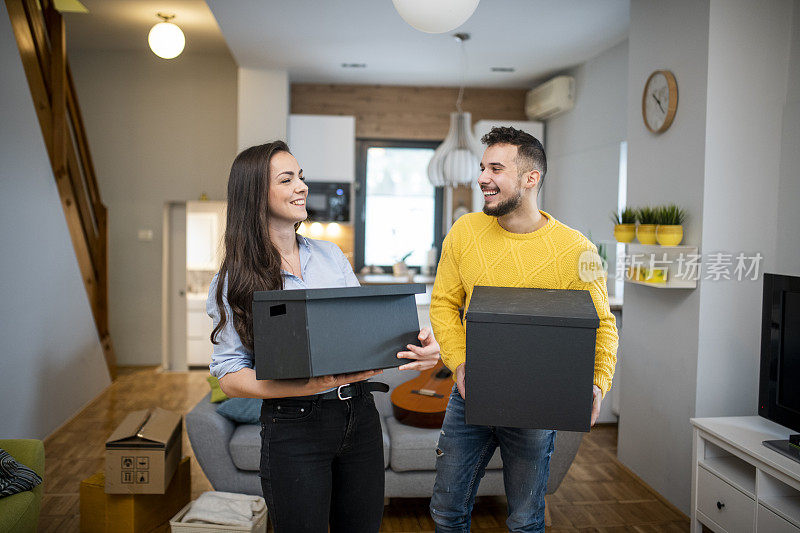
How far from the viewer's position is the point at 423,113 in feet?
20.3

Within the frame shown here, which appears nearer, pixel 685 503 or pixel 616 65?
pixel 685 503

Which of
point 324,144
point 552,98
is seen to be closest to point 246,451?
point 324,144

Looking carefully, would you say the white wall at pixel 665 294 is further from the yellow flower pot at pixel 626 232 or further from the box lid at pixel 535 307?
the box lid at pixel 535 307

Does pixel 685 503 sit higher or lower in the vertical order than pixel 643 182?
lower

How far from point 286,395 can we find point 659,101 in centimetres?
267

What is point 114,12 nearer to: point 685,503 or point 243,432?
point 243,432

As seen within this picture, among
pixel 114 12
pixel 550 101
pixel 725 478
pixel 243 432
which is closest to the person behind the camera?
pixel 725 478

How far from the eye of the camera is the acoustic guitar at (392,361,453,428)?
9.20ft

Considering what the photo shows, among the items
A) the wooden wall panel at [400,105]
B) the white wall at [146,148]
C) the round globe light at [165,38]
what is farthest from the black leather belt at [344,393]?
the white wall at [146,148]

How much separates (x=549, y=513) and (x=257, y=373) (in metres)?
2.13

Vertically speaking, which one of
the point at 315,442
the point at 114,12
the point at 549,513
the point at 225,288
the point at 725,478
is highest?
the point at 114,12

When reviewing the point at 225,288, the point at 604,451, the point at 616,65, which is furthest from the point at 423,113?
the point at 225,288

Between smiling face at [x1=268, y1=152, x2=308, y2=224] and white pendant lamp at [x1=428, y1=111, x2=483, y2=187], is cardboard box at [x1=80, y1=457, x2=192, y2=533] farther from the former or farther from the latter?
white pendant lamp at [x1=428, y1=111, x2=483, y2=187]

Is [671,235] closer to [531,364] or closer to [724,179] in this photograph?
[724,179]
